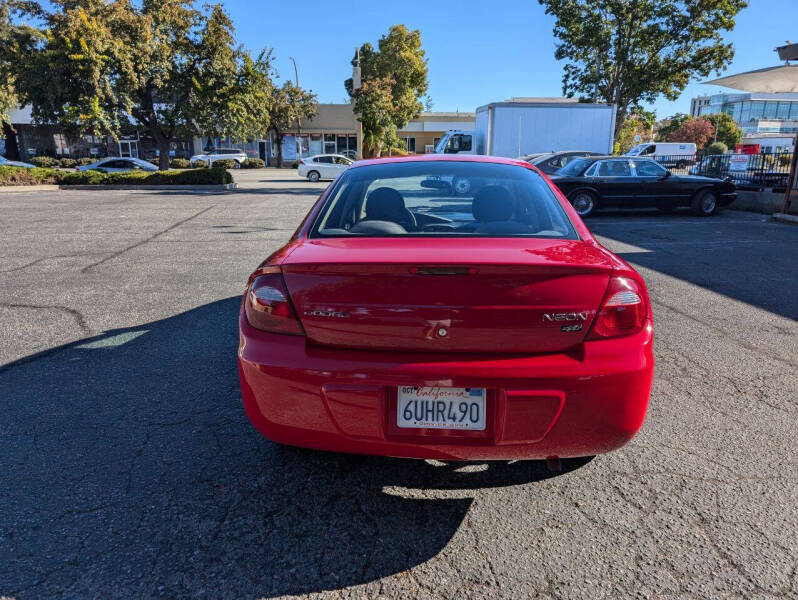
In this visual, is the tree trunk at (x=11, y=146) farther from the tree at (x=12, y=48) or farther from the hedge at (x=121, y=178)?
the hedge at (x=121, y=178)

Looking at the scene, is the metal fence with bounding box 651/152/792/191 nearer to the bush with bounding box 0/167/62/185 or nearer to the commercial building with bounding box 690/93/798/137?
the bush with bounding box 0/167/62/185

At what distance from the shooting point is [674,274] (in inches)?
279

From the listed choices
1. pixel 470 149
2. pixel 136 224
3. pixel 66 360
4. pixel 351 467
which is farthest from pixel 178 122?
pixel 351 467

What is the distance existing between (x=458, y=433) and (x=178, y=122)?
87.1 ft

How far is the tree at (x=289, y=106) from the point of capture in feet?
155

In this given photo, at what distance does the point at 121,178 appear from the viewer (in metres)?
21.7

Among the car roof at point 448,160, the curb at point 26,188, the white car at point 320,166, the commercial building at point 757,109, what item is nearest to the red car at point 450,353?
the car roof at point 448,160

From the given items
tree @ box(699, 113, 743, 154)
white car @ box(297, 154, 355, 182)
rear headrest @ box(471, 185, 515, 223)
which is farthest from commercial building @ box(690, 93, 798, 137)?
rear headrest @ box(471, 185, 515, 223)

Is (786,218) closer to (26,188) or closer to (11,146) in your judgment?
(26,188)

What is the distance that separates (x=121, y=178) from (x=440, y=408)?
2344 centimetres

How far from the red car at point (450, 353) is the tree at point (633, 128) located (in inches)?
1142

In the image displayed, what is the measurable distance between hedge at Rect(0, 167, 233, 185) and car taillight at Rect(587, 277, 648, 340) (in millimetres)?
21417

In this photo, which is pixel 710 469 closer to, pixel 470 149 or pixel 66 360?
pixel 66 360

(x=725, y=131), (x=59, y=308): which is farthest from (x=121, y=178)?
(x=725, y=131)
